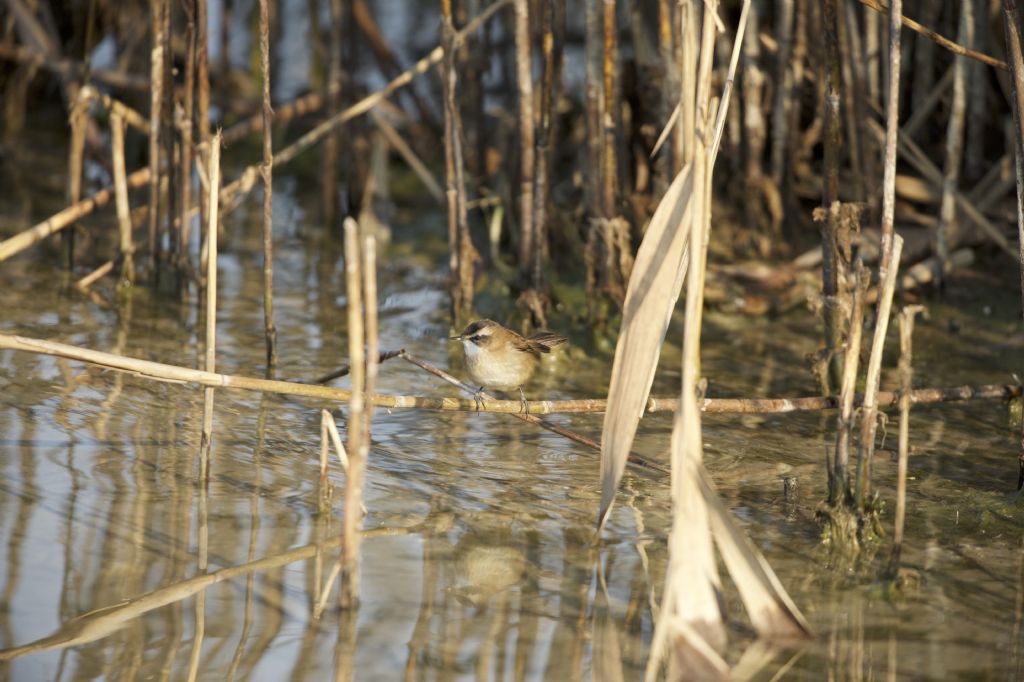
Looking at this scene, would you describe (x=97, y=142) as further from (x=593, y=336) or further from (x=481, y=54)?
(x=593, y=336)

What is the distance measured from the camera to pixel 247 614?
3752 millimetres

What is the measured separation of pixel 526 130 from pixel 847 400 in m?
2.97

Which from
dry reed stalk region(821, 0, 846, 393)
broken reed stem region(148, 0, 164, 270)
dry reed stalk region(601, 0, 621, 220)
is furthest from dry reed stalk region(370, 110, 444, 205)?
dry reed stalk region(821, 0, 846, 393)

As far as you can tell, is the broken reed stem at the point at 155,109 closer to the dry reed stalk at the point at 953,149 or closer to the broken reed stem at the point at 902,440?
the broken reed stem at the point at 902,440

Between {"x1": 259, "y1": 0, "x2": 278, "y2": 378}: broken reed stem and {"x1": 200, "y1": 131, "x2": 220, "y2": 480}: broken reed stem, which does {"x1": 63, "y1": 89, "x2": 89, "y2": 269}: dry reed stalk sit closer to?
{"x1": 259, "y1": 0, "x2": 278, "y2": 378}: broken reed stem

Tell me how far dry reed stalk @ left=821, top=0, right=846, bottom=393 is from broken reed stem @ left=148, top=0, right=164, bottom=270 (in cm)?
373

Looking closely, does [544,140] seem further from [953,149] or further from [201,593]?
[201,593]

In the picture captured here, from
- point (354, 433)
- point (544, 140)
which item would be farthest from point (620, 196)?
point (354, 433)

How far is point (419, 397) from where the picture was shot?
4.69 m

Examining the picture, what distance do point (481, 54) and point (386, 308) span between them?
6.16ft

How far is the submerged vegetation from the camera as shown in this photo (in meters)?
3.72

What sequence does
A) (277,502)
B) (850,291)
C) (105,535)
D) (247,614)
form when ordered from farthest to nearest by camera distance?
→ 1. (850,291)
2. (277,502)
3. (105,535)
4. (247,614)

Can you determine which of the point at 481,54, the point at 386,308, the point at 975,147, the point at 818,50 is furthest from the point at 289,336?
the point at 975,147

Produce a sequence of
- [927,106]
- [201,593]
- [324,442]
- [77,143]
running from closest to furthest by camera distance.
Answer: [201,593] → [324,442] → [77,143] → [927,106]
